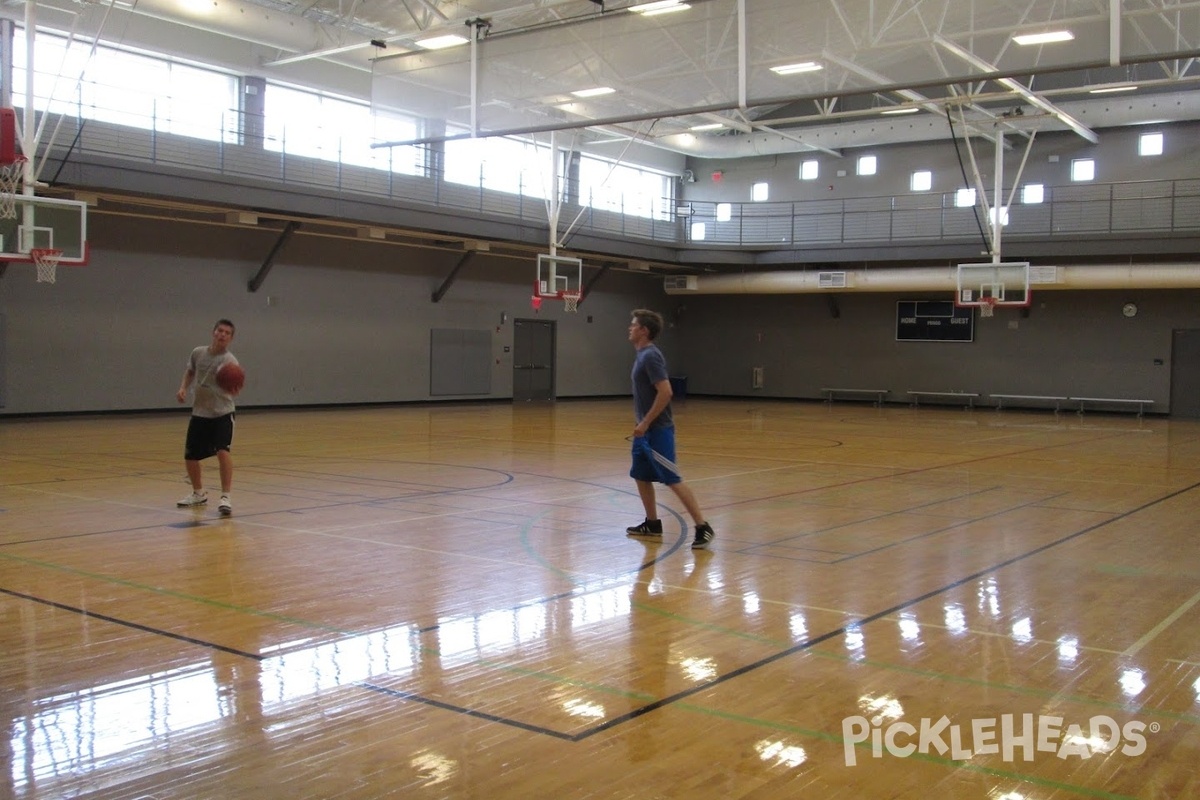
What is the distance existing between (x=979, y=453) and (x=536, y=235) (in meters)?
13.3

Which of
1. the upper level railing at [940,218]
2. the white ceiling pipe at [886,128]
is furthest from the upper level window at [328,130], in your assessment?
the upper level railing at [940,218]

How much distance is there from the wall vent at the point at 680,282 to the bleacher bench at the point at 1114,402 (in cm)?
1116

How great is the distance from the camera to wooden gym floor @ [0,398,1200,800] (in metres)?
3.65

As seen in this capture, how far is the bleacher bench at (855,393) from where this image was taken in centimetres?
3183

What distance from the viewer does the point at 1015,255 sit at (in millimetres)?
27016

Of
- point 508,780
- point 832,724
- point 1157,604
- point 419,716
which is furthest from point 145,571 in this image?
point 1157,604

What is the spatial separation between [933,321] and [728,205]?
7.25 meters

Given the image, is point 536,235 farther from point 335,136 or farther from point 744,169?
point 744,169

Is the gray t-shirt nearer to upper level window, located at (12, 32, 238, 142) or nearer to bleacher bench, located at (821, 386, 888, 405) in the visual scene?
upper level window, located at (12, 32, 238, 142)

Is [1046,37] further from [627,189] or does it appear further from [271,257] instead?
[627,189]

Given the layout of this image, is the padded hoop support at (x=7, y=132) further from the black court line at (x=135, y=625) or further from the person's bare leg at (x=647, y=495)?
the person's bare leg at (x=647, y=495)

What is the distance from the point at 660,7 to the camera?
41.1 feet

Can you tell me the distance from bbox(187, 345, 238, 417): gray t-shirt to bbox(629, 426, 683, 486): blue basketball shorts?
141 inches

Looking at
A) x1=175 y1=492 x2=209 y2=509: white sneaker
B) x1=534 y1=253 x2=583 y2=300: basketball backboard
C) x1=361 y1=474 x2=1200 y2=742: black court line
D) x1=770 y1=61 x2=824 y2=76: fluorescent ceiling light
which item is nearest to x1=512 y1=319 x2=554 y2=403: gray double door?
x1=534 y1=253 x2=583 y2=300: basketball backboard
